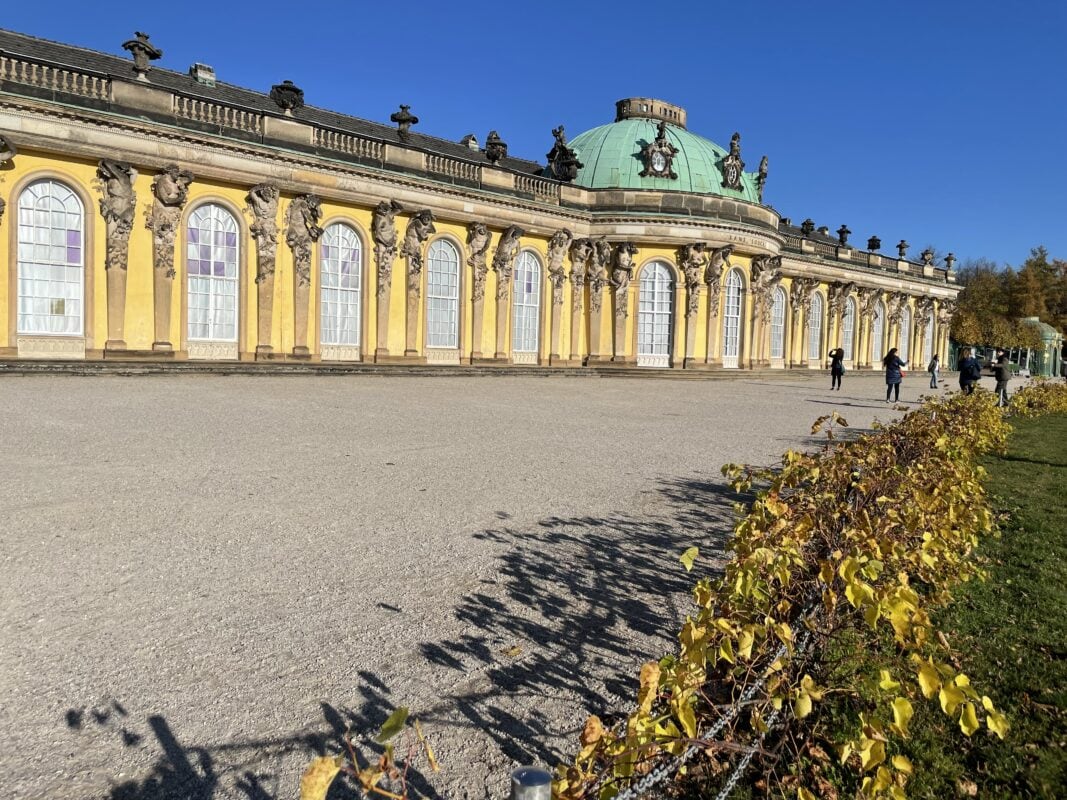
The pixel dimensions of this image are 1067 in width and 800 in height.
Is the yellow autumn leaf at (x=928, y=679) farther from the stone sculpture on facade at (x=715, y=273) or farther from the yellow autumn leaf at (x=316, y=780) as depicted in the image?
the stone sculpture on facade at (x=715, y=273)

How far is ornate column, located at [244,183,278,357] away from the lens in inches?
867

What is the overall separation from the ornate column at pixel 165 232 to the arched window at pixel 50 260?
5.76 ft

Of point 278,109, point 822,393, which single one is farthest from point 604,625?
point 278,109

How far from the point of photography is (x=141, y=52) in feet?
67.4

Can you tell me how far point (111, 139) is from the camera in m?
19.2

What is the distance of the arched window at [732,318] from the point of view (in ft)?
109

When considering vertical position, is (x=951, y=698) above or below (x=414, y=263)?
below

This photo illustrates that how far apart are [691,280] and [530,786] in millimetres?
31534

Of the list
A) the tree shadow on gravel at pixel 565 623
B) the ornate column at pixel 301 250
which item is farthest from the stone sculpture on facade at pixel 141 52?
the tree shadow on gravel at pixel 565 623

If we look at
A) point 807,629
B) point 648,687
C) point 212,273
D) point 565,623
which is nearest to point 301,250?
point 212,273

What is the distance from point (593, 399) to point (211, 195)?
42.7ft

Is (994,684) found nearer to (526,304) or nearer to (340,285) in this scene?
(340,285)

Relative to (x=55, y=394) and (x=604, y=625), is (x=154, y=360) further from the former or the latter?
(x=604, y=625)

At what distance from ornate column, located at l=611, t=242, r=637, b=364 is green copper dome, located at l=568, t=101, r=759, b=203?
3.24 metres
